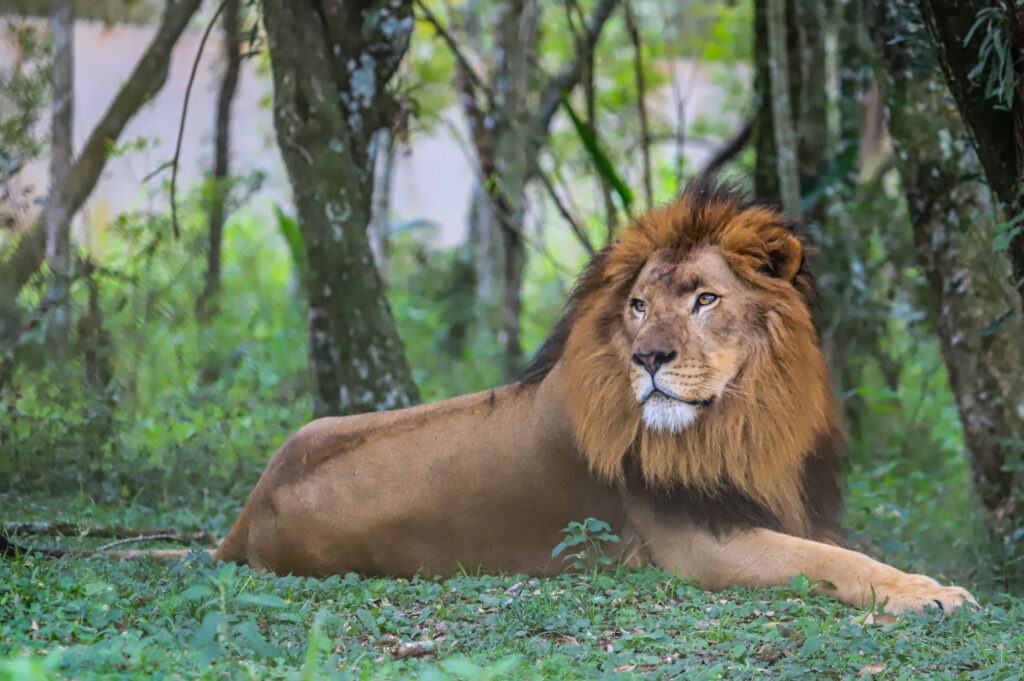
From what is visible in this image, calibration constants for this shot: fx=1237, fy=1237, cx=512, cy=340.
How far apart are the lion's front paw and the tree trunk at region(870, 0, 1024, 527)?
6.22ft

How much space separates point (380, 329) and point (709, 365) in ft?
8.16

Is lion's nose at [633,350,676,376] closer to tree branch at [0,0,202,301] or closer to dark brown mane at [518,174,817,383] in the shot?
dark brown mane at [518,174,817,383]

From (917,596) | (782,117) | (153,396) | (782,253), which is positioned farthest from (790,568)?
(153,396)

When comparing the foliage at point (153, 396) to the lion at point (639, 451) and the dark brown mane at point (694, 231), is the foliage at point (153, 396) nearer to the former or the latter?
the lion at point (639, 451)

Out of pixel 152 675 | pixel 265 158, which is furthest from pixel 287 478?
pixel 265 158

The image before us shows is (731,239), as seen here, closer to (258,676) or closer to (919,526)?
(258,676)

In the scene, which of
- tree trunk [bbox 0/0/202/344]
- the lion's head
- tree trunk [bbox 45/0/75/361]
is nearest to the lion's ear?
the lion's head

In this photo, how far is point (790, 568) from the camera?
13.6 feet

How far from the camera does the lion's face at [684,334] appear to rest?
408 cm

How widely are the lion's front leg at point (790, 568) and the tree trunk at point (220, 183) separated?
4.42 metres

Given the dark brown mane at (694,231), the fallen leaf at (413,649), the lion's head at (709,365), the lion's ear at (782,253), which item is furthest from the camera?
the dark brown mane at (694,231)

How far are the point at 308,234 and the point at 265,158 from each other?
41.7ft

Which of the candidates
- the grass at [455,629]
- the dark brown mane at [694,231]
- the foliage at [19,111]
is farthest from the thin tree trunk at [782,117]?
the foliage at [19,111]

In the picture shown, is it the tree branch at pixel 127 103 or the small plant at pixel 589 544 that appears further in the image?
the tree branch at pixel 127 103
